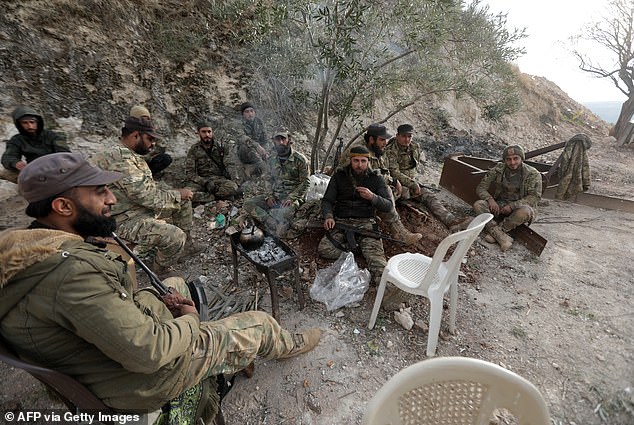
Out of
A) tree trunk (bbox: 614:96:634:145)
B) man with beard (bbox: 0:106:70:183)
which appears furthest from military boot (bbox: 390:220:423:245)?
tree trunk (bbox: 614:96:634:145)

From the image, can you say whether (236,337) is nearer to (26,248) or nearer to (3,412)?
(26,248)

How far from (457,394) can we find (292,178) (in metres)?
4.29

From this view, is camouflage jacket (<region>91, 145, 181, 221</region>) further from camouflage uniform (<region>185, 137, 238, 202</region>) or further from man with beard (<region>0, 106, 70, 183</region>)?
man with beard (<region>0, 106, 70, 183</region>)

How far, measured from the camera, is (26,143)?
4.52 metres

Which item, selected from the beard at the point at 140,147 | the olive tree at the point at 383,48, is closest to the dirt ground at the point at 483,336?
the beard at the point at 140,147

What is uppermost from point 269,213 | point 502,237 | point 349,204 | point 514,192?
point 514,192

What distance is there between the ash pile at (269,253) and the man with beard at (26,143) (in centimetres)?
386

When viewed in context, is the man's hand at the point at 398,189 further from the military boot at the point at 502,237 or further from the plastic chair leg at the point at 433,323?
the plastic chair leg at the point at 433,323

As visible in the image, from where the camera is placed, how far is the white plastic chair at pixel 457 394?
4.28 feet

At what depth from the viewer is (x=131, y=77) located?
259 inches

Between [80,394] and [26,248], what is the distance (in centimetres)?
77

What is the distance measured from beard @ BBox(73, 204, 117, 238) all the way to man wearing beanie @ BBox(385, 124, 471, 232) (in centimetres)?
485

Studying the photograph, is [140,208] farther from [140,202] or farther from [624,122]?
[624,122]

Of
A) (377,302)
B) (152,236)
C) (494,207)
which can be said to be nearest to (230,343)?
(377,302)
